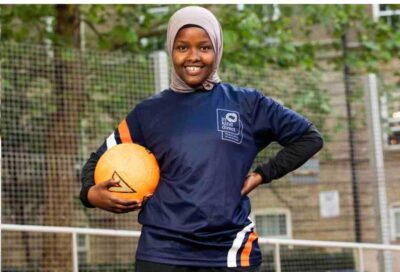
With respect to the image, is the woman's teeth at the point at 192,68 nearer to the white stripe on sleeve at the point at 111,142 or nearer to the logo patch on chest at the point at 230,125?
the logo patch on chest at the point at 230,125

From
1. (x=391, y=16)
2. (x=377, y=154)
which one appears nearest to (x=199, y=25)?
(x=377, y=154)

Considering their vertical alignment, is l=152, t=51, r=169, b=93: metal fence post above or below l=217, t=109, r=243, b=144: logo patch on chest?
above

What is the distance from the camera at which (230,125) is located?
2873 millimetres

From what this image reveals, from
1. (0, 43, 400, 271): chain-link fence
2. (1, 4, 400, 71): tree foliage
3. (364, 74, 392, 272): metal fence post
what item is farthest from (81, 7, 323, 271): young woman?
(1, 4, 400, 71): tree foliage

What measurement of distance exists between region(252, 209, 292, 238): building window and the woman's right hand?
5880 millimetres

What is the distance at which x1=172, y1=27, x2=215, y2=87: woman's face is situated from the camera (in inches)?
114

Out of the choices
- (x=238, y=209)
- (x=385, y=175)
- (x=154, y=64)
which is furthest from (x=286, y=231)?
(x=238, y=209)

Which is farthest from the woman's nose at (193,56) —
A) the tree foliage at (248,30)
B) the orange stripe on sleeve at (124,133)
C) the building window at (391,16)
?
the building window at (391,16)

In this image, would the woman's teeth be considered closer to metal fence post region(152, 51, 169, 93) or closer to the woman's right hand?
the woman's right hand

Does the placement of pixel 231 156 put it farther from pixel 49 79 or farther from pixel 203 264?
pixel 49 79

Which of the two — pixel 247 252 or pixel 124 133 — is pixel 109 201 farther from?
pixel 247 252

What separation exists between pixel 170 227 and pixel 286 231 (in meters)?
6.85

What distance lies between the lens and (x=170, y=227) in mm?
2781

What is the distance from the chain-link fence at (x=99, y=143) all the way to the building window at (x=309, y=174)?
1 cm
